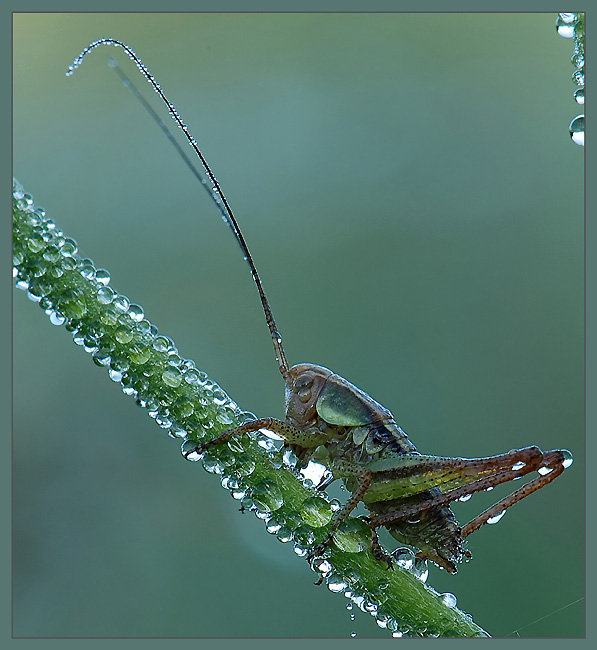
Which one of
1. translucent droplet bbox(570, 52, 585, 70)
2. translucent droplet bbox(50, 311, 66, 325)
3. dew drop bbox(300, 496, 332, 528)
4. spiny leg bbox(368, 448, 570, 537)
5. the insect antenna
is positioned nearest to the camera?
translucent droplet bbox(570, 52, 585, 70)

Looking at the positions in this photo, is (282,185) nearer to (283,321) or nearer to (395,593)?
(283,321)

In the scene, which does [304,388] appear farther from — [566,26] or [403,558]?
[566,26]

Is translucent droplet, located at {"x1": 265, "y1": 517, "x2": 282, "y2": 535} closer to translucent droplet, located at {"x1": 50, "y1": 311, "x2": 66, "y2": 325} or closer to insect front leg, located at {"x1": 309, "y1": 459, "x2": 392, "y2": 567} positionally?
insect front leg, located at {"x1": 309, "y1": 459, "x2": 392, "y2": 567}

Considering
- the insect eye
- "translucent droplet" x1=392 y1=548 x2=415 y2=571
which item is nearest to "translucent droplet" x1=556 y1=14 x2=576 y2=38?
"translucent droplet" x1=392 y1=548 x2=415 y2=571

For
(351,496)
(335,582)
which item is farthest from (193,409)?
(351,496)

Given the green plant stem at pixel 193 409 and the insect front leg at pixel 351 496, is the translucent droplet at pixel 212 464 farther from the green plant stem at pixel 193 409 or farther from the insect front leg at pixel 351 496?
the insect front leg at pixel 351 496

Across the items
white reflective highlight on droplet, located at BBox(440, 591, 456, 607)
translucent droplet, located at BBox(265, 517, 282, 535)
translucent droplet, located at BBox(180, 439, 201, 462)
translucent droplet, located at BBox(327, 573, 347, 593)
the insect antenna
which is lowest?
white reflective highlight on droplet, located at BBox(440, 591, 456, 607)
